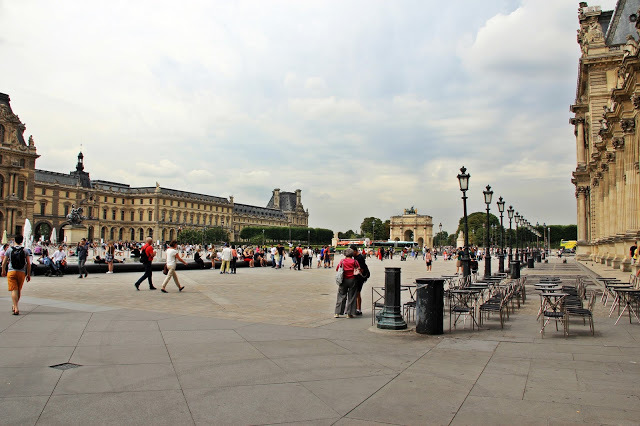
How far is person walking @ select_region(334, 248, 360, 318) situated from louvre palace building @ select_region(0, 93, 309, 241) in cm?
8359

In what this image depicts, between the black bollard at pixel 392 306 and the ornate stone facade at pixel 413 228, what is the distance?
122893mm

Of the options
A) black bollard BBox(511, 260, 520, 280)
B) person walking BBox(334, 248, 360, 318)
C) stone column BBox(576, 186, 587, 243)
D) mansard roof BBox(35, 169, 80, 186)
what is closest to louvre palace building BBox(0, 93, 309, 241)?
mansard roof BBox(35, 169, 80, 186)

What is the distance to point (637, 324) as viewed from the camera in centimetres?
978

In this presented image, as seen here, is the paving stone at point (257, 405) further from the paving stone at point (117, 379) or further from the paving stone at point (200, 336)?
the paving stone at point (200, 336)

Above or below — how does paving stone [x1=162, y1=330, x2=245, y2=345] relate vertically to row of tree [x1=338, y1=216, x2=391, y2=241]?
below

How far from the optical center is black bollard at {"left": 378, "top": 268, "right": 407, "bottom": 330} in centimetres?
915

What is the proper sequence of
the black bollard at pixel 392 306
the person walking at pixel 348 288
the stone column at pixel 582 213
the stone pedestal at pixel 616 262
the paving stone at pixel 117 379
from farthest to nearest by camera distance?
the stone column at pixel 582 213
the stone pedestal at pixel 616 262
the person walking at pixel 348 288
the black bollard at pixel 392 306
the paving stone at pixel 117 379

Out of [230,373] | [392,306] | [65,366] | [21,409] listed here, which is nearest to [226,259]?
[392,306]

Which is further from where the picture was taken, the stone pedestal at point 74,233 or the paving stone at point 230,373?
the stone pedestal at point 74,233

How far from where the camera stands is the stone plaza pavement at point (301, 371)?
4598 millimetres

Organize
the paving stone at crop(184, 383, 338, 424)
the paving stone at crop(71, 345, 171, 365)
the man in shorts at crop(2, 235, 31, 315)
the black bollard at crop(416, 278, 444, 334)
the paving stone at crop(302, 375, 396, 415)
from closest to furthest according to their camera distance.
Answer: 1. the paving stone at crop(184, 383, 338, 424)
2. the paving stone at crop(302, 375, 396, 415)
3. the paving stone at crop(71, 345, 171, 365)
4. the black bollard at crop(416, 278, 444, 334)
5. the man in shorts at crop(2, 235, 31, 315)

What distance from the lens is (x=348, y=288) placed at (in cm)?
1096

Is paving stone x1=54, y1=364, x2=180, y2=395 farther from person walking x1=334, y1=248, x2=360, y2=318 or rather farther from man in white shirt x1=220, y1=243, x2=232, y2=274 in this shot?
man in white shirt x1=220, y1=243, x2=232, y2=274

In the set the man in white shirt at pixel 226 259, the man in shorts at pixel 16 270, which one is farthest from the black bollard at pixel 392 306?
the man in white shirt at pixel 226 259
